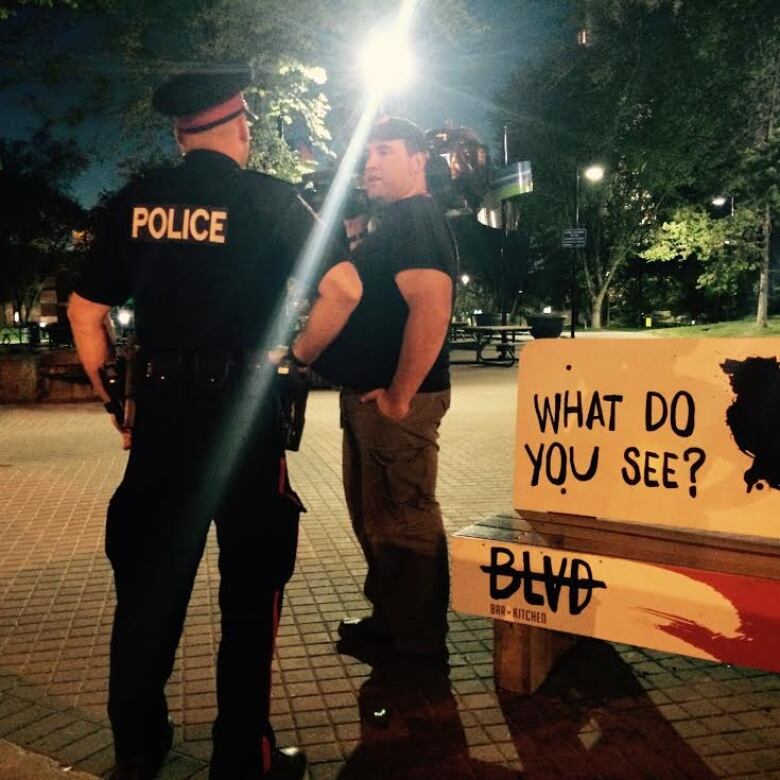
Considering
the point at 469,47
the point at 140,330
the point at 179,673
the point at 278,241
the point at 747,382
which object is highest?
the point at 469,47

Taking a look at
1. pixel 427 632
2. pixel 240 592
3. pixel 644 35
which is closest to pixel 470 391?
pixel 427 632

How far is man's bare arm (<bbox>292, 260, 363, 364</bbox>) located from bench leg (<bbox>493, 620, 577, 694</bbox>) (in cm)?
129

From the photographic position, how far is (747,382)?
2.81m

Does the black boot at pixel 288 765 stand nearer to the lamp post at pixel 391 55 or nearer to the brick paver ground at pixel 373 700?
the brick paver ground at pixel 373 700

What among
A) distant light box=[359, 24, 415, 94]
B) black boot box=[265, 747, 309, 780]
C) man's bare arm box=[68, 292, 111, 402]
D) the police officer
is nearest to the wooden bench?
black boot box=[265, 747, 309, 780]

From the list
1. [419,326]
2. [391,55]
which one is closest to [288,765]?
[419,326]

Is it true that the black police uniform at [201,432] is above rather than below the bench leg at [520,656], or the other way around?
above

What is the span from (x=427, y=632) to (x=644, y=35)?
34.0 metres

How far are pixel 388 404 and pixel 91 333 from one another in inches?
46.4

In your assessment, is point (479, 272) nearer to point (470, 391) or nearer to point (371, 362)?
point (470, 391)

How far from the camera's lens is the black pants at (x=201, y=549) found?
95.0 inches

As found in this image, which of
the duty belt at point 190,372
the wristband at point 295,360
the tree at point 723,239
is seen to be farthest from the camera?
the tree at point 723,239

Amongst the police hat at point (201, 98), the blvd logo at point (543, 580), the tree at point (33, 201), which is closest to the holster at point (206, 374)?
the police hat at point (201, 98)

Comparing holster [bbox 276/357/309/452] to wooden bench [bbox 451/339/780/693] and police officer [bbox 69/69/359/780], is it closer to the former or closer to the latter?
police officer [bbox 69/69/359/780]
